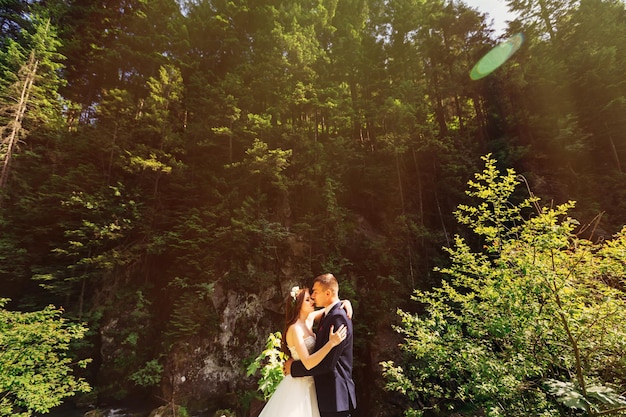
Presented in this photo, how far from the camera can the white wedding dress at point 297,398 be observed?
233cm

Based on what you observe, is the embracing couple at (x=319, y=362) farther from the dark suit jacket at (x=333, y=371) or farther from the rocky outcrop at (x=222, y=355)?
the rocky outcrop at (x=222, y=355)

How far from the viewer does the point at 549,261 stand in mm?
4027

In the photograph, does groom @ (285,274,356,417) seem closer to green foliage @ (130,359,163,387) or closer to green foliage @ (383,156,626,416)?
green foliage @ (383,156,626,416)

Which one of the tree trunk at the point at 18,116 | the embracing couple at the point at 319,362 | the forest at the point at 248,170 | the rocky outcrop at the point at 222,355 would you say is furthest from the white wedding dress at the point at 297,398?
the tree trunk at the point at 18,116

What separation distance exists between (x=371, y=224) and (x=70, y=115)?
2092 cm

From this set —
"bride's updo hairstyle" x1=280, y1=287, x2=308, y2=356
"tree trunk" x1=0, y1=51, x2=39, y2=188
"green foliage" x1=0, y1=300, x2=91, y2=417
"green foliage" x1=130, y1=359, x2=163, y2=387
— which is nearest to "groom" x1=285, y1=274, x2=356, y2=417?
"bride's updo hairstyle" x1=280, y1=287, x2=308, y2=356

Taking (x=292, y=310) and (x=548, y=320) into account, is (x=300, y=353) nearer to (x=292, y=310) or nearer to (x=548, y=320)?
(x=292, y=310)

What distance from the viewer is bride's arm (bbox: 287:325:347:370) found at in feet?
6.88

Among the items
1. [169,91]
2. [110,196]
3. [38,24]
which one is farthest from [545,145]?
[38,24]

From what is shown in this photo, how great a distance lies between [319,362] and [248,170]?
13459 mm

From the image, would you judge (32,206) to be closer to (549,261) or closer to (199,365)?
(199,365)

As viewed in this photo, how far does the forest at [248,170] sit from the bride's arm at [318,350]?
9787mm

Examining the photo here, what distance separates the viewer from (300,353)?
225 centimetres

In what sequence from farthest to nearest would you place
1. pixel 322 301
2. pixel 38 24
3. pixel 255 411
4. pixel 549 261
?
1. pixel 38 24
2. pixel 255 411
3. pixel 549 261
4. pixel 322 301
